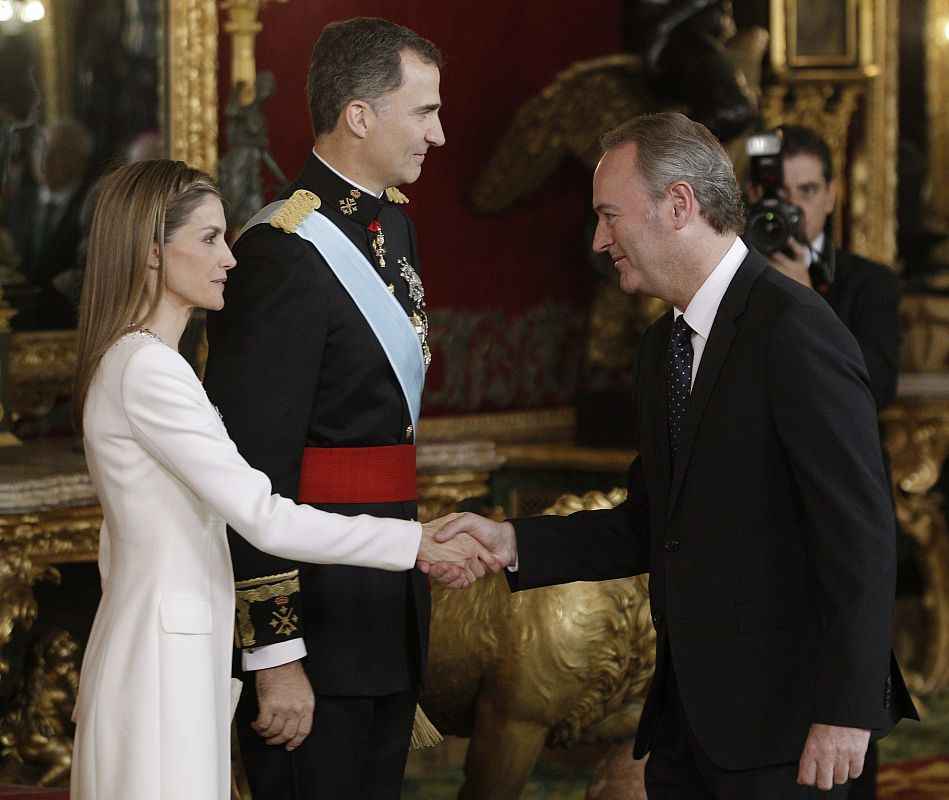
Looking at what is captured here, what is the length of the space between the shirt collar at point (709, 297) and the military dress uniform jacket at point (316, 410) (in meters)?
0.52

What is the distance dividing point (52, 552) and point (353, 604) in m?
1.40

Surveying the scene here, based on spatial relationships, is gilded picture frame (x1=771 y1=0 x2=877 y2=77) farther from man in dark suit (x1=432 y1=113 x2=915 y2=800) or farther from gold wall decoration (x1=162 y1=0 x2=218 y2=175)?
man in dark suit (x1=432 y1=113 x2=915 y2=800)

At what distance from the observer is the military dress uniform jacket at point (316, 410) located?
8.06 ft

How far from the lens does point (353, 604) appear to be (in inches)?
102

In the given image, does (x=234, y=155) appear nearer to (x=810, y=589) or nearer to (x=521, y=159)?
(x=521, y=159)

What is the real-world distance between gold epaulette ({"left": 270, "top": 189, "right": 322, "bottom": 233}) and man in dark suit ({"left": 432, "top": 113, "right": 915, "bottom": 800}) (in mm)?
485

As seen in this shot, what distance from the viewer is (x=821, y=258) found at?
4.26m

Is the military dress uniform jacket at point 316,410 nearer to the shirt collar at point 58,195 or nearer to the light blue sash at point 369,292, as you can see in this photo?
the light blue sash at point 369,292

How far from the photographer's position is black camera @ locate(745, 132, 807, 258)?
4.07m

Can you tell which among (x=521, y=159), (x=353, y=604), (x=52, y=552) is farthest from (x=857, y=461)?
(x=521, y=159)

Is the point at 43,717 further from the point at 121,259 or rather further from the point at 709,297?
the point at 709,297

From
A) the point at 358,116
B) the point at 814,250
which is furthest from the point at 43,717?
Result: the point at 814,250

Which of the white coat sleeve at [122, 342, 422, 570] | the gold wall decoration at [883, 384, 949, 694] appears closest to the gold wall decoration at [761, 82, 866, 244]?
the gold wall decoration at [883, 384, 949, 694]

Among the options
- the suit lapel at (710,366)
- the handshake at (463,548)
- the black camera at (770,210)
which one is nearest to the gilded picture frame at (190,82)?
the black camera at (770,210)
